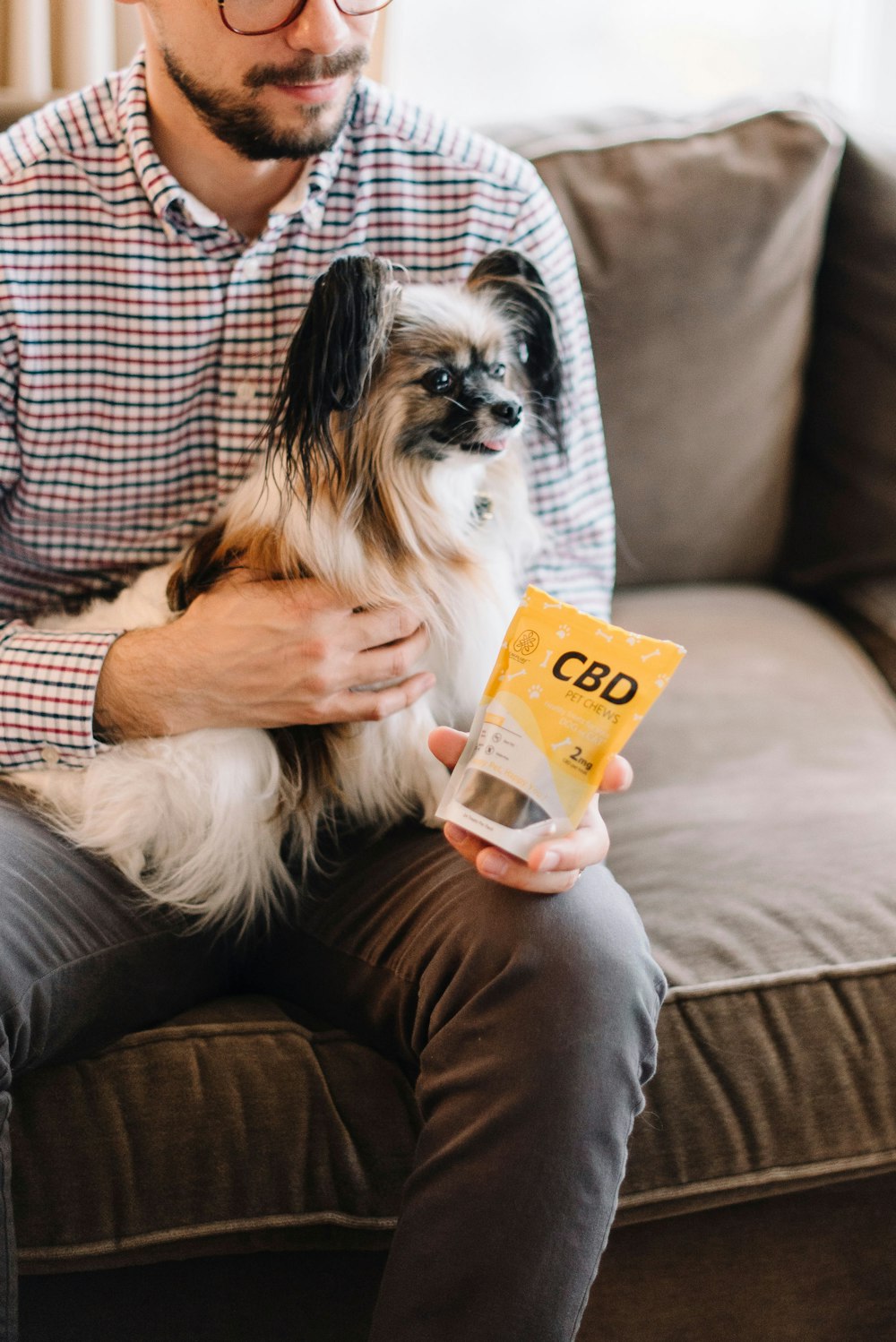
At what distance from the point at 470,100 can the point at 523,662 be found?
2.03 meters

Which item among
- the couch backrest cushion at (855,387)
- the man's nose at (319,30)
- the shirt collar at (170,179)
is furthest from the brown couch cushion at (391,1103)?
the man's nose at (319,30)

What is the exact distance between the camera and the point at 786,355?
2.06 m

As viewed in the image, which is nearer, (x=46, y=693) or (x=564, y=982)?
(x=564, y=982)

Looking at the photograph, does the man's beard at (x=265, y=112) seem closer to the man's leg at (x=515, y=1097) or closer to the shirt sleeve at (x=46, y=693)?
the shirt sleeve at (x=46, y=693)

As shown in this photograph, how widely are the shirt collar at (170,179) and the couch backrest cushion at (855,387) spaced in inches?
39.6

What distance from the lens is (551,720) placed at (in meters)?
1.07

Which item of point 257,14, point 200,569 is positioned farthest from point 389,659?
point 257,14

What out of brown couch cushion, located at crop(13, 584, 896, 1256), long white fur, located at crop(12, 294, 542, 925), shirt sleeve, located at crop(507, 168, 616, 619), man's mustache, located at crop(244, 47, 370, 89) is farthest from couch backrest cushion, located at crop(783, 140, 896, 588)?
man's mustache, located at crop(244, 47, 370, 89)

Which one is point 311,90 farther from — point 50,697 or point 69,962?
point 69,962

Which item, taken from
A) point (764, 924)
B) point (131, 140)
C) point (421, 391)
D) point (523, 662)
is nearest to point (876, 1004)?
point (764, 924)

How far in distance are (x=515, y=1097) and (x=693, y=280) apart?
56.0 inches

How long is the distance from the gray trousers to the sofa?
7 cm

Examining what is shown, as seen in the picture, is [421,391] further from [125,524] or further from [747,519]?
[747,519]

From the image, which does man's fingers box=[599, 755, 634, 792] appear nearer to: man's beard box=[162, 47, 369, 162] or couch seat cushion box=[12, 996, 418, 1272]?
couch seat cushion box=[12, 996, 418, 1272]
